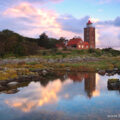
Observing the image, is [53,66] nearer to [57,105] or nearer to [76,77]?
[76,77]

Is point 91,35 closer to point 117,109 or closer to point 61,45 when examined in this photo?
point 61,45

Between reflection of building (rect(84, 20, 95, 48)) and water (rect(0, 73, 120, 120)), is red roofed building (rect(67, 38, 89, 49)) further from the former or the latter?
water (rect(0, 73, 120, 120))

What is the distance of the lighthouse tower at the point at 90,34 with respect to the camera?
82688 millimetres

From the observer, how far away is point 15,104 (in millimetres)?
14805

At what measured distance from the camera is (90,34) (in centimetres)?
8288

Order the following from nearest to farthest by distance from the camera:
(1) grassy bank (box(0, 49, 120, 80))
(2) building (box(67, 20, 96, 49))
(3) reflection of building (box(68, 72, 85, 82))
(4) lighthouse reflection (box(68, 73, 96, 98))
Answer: (4) lighthouse reflection (box(68, 73, 96, 98)) < (3) reflection of building (box(68, 72, 85, 82)) < (1) grassy bank (box(0, 49, 120, 80)) < (2) building (box(67, 20, 96, 49))

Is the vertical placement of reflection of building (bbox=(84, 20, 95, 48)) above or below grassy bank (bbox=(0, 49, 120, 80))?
above

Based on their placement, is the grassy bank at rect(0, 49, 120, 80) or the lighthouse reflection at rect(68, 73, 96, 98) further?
the grassy bank at rect(0, 49, 120, 80)

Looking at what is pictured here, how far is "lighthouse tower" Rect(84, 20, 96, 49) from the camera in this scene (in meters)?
82.7

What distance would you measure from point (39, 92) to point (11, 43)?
143ft

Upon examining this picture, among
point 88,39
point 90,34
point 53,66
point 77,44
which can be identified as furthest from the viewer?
point 88,39

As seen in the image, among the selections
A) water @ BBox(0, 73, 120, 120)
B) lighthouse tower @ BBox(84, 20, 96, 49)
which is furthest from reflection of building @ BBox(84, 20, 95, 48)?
water @ BBox(0, 73, 120, 120)

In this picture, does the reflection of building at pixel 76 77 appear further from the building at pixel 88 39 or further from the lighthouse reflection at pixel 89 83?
the building at pixel 88 39

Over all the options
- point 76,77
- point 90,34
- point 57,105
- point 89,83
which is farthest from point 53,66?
point 90,34
